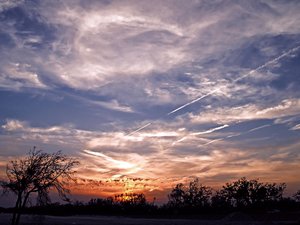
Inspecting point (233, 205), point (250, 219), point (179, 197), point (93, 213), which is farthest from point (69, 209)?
point (250, 219)

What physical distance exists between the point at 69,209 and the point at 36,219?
7007cm

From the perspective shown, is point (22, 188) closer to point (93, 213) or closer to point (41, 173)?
point (41, 173)

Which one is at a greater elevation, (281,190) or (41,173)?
(281,190)

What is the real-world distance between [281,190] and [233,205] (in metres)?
15.6

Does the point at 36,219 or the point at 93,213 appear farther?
the point at 93,213

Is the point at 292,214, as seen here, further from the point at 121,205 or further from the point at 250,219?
the point at 121,205

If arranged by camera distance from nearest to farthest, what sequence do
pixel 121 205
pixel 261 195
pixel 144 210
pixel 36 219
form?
pixel 36 219 < pixel 261 195 < pixel 144 210 < pixel 121 205

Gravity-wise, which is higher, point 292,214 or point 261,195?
point 261,195

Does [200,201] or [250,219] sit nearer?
[250,219]

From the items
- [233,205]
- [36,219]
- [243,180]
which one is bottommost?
[36,219]

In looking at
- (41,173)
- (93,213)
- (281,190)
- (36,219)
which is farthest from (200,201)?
(41,173)

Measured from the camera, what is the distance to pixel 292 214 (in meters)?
74.1

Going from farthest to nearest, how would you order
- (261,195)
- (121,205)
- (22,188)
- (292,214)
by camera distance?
(121,205) → (261,195) → (292,214) → (22,188)

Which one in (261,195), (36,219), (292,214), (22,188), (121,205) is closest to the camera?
(22,188)
